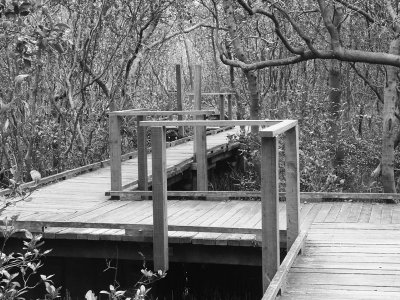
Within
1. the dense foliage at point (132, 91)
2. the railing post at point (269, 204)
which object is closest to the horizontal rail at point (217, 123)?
the railing post at point (269, 204)

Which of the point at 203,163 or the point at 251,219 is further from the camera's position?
the point at 203,163

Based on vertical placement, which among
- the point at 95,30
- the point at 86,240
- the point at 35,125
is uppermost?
the point at 95,30

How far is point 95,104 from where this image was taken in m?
12.1

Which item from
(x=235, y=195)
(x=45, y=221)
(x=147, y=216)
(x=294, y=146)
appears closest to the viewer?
(x=294, y=146)

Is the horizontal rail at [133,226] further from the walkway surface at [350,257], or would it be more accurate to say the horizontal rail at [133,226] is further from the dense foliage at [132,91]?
the dense foliage at [132,91]

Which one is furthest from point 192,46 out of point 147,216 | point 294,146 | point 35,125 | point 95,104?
point 294,146

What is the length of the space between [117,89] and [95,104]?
0.55 m

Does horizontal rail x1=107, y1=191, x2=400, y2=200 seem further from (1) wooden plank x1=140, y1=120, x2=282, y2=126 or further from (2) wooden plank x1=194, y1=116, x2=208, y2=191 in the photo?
(1) wooden plank x1=140, y1=120, x2=282, y2=126

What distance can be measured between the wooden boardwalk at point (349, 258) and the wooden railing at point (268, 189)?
21cm

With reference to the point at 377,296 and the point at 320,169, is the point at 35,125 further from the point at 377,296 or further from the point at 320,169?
the point at 377,296

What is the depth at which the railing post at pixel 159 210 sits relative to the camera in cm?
575

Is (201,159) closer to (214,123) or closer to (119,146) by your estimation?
(119,146)

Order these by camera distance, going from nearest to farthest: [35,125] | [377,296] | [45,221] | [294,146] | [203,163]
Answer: [377,296], [294,146], [45,221], [203,163], [35,125]

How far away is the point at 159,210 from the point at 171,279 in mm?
1160
